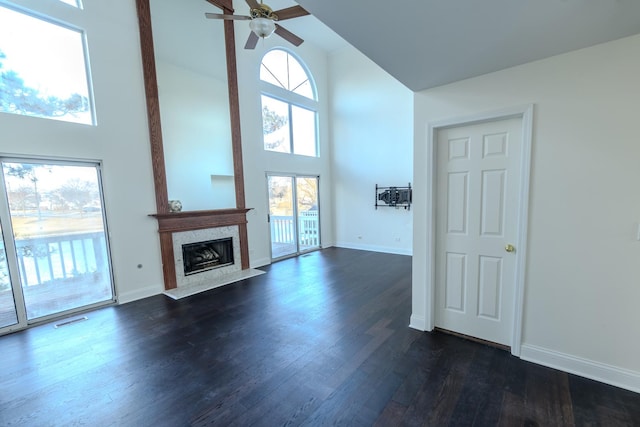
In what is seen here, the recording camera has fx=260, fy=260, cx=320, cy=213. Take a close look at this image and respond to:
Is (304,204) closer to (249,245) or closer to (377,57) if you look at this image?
(249,245)

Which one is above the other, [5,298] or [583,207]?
[583,207]

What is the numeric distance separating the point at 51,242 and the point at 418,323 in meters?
4.57

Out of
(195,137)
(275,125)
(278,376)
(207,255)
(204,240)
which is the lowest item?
(278,376)

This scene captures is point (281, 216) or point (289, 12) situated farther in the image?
point (281, 216)

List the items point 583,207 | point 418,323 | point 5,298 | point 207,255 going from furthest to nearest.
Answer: point 207,255 < point 5,298 < point 418,323 < point 583,207

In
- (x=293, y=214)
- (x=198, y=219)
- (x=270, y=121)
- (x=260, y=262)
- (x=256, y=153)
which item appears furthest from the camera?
(x=293, y=214)

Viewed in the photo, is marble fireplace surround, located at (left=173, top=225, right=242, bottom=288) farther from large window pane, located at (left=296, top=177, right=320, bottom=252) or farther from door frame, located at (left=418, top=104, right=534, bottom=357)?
door frame, located at (left=418, top=104, right=534, bottom=357)

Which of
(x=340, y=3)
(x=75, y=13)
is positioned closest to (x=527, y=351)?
(x=340, y=3)

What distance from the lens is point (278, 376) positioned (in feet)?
6.98

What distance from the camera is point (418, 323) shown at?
2.78 meters

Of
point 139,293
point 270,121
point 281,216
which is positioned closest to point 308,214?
point 281,216

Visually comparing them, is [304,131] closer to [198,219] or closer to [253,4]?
[198,219]

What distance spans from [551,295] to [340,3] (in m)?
2.60

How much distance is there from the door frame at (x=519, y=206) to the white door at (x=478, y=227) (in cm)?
7
